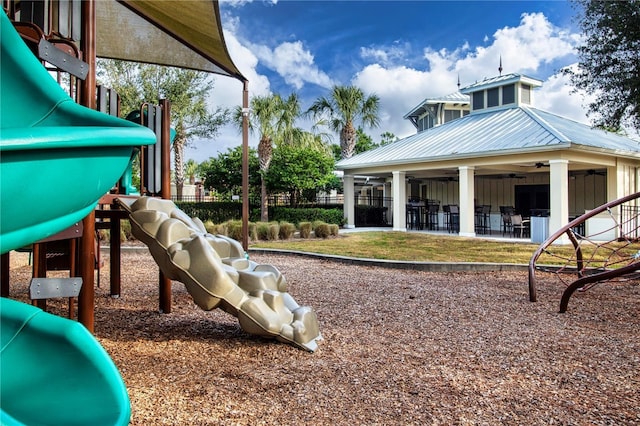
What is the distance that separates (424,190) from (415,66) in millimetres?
16044

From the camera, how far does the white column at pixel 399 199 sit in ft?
61.0

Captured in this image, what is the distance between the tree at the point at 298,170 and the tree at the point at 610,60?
12.2 metres

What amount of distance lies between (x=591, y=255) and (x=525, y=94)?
13.9 meters

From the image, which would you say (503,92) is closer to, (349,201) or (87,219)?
(349,201)

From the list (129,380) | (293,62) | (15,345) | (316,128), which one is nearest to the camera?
(15,345)

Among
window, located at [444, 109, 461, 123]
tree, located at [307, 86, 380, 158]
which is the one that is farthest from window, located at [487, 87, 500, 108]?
tree, located at [307, 86, 380, 158]

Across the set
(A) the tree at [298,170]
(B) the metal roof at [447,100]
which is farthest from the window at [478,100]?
(A) the tree at [298,170]

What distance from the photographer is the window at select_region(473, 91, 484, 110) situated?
20984 millimetres

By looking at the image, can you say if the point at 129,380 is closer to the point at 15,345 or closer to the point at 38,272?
the point at 38,272

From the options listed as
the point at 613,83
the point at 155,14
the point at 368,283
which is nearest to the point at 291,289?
the point at 368,283

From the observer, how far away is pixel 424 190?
23703mm

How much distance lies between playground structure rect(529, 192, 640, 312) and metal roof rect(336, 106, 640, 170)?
8.53 ft

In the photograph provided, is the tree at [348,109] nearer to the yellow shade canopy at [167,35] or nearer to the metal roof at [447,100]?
the metal roof at [447,100]

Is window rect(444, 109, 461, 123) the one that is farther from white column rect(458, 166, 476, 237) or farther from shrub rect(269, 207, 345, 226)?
white column rect(458, 166, 476, 237)
